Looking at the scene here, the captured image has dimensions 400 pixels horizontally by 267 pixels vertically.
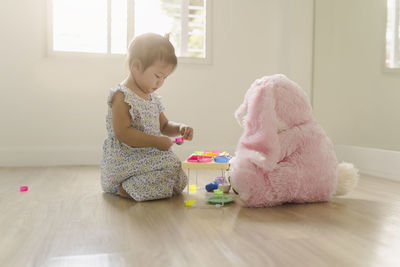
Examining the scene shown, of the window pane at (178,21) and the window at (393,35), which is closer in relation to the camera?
the window at (393,35)

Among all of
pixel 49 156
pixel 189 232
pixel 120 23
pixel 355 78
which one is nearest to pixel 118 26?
pixel 120 23

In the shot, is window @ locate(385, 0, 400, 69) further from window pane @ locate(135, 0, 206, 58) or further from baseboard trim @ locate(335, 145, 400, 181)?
window pane @ locate(135, 0, 206, 58)

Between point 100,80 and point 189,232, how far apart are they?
5.43 feet

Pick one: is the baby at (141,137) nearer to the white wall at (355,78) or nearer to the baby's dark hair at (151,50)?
the baby's dark hair at (151,50)

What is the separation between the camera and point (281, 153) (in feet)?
3.92

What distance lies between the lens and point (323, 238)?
2.78 ft

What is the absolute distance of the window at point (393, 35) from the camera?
188 cm

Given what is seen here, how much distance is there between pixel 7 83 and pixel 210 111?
1.25 metres

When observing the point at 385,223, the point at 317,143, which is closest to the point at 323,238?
the point at 385,223

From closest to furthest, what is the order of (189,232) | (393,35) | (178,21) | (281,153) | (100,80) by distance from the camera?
(189,232), (281,153), (393,35), (100,80), (178,21)

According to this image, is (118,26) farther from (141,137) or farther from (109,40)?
(141,137)

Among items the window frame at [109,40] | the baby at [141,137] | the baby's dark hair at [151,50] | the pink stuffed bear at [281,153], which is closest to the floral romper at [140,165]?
the baby at [141,137]

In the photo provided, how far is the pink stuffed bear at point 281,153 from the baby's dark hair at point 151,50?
32 cm

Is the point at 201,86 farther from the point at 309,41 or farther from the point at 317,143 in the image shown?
the point at 317,143
